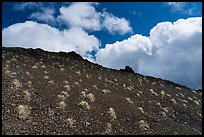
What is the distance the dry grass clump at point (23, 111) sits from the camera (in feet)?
86.9

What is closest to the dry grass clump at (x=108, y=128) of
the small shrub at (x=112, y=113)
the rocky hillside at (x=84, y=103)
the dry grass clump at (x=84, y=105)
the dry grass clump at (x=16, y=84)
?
the rocky hillside at (x=84, y=103)

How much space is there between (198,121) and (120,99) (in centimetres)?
875

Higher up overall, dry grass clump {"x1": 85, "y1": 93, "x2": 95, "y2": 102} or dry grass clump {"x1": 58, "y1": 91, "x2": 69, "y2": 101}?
dry grass clump {"x1": 85, "y1": 93, "x2": 95, "y2": 102}

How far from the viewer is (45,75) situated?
39.4m

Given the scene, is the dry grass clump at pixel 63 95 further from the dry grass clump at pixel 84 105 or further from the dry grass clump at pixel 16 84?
the dry grass clump at pixel 16 84

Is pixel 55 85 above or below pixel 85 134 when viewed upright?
above

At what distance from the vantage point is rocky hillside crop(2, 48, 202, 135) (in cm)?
2673

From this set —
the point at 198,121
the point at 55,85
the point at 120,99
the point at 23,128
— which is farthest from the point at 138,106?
the point at 23,128

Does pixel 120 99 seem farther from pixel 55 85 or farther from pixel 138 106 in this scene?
pixel 55 85

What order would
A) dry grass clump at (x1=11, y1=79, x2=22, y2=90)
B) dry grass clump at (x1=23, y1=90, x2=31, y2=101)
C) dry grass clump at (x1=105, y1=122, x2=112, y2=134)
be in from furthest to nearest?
dry grass clump at (x1=11, y1=79, x2=22, y2=90) < dry grass clump at (x1=23, y1=90, x2=31, y2=101) < dry grass clump at (x1=105, y1=122, x2=112, y2=134)

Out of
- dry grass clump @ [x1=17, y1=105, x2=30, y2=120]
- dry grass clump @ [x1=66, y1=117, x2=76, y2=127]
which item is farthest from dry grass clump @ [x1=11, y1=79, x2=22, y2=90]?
dry grass clump @ [x1=66, y1=117, x2=76, y2=127]

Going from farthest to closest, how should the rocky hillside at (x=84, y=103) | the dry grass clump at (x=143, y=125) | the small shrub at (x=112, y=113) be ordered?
the small shrub at (x=112, y=113), the dry grass clump at (x=143, y=125), the rocky hillside at (x=84, y=103)

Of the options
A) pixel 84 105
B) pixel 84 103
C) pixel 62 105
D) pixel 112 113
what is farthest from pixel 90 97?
pixel 62 105

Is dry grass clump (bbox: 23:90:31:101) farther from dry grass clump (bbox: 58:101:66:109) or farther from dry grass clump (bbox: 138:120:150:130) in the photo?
dry grass clump (bbox: 138:120:150:130)
